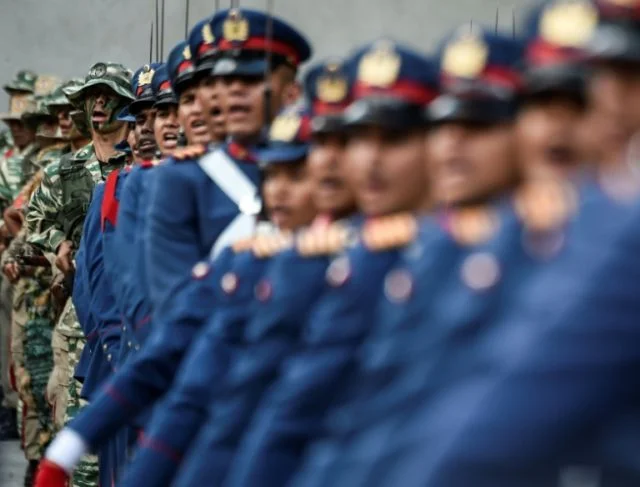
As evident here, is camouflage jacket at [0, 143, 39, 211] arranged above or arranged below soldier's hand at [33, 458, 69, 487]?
below

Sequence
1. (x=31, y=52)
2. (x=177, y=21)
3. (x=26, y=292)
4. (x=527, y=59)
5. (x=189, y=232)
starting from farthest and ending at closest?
(x=31, y=52)
(x=177, y=21)
(x=26, y=292)
(x=189, y=232)
(x=527, y=59)

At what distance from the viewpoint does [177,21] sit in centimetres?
1562

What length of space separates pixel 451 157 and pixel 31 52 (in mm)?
15944

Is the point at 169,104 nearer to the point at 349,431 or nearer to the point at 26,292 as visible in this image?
the point at 349,431

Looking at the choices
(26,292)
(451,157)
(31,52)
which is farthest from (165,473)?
(31,52)

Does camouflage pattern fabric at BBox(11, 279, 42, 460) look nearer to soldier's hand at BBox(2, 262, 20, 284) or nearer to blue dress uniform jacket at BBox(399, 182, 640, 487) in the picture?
soldier's hand at BBox(2, 262, 20, 284)

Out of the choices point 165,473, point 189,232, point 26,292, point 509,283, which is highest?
point 509,283

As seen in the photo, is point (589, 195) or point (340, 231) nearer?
point (589, 195)

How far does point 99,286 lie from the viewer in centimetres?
924

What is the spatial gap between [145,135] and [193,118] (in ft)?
7.18

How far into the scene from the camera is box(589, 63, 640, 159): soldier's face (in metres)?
3.46

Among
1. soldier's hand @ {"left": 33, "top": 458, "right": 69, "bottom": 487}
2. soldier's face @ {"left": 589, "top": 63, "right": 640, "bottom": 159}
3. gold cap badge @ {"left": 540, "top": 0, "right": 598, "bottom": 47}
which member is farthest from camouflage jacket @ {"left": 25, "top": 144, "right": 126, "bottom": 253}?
soldier's face @ {"left": 589, "top": 63, "right": 640, "bottom": 159}

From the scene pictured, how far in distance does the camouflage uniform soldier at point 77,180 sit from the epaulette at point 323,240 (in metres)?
5.62

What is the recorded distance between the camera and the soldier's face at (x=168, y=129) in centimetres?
862
